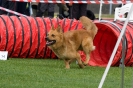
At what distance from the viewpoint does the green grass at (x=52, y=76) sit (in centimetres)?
790

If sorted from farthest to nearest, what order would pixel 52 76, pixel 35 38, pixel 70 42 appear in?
pixel 35 38 → pixel 70 42 → pixel 52 76

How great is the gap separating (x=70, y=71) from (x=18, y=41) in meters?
2.26

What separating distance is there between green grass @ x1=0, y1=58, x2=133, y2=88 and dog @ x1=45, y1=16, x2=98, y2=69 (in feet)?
0.66

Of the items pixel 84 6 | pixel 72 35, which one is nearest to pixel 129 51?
pixel 72 35

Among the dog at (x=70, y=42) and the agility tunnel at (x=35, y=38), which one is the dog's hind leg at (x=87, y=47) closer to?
the dog at (x=70, y=42)

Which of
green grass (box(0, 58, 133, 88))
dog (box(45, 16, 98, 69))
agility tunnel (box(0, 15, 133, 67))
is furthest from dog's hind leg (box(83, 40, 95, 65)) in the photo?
agility tunnel (box(0, 15, 133, 67))

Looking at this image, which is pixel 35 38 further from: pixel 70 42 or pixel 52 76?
pixel 52 76

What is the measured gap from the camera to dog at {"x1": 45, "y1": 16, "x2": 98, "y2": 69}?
31.7 ft

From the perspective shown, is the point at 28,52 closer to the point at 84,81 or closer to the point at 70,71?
the point at 70,71

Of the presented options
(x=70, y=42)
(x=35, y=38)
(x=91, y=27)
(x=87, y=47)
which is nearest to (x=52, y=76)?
(x=70, y=42)

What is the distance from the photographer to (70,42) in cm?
998

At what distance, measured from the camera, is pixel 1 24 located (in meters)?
11.3

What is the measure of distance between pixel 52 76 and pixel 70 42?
1.40 meters

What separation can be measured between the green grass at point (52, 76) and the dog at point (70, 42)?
20 centimetres
